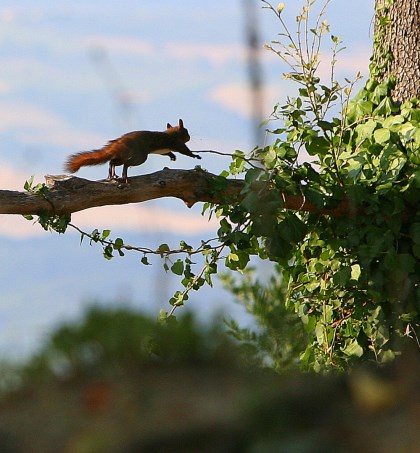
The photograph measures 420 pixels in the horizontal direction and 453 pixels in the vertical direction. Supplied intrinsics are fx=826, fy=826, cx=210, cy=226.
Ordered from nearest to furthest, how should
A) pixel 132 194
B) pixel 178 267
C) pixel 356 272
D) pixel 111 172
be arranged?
pixel 132 194 → pixel 111 172 → pixel 356 272 → pixel 178 267

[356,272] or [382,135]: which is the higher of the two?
[382,135]

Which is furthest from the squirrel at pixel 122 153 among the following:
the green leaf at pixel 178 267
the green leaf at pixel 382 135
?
the green leaf at pixel 382 135

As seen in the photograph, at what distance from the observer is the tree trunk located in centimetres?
623

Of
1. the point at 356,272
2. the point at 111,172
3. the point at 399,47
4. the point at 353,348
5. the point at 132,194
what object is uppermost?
the point at 399,47

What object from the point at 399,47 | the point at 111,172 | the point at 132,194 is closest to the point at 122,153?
the point at 111,172

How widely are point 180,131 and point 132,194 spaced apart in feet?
4.11

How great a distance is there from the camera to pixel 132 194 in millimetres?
5219

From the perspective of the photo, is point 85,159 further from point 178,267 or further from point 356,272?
point 356,272

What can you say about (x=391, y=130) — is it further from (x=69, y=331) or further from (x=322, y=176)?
(x=69, y=331)

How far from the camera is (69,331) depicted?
2666 millimetres

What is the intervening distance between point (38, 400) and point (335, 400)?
2.77 ft

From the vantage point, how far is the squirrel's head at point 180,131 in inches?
247

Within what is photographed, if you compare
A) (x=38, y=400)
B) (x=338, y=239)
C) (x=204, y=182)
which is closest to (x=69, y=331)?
(x=38, y=400)

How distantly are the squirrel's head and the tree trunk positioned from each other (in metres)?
1.51
